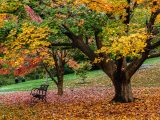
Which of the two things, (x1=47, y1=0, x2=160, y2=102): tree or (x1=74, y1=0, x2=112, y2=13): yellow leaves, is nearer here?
(x1=47, y1=0, x2=160, y2=102): tree

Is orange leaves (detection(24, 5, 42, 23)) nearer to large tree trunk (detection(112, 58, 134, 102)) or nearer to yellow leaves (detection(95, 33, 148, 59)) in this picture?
large tree trunk (detection(112, 58, 134, 102))

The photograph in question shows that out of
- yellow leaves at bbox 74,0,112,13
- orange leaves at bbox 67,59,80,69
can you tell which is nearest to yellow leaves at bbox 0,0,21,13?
yellow leaves at bbox 74,0,112,13

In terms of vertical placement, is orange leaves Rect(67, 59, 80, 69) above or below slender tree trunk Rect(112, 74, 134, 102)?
above

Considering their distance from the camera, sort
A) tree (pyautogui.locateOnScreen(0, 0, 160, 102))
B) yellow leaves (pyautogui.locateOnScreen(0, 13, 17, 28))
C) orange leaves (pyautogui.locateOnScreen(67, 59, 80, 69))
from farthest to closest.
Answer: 1. orange leaves (pyautogui.locateOnScreen(67, 59, 80, 69))
2. yellow leaves (pyautogui.locateOnScreen(0, 13, 17, 28))
3. tree (pyautogui.locateOnScreen(0, 0, 160, 102))

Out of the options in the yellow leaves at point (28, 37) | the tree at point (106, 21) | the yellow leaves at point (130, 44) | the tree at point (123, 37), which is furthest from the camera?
the yellow leaves at point (28, 37)

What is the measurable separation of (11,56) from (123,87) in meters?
5.84

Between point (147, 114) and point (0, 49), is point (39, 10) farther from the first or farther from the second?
point (147, 114)

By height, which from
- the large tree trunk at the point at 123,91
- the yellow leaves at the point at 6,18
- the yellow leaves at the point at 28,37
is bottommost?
the large tree trunk at the point at 123,91

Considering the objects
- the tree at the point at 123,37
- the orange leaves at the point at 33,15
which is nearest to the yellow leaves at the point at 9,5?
the orange leaves at the point at 33,15

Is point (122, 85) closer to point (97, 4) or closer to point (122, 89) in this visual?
point (122, 89)

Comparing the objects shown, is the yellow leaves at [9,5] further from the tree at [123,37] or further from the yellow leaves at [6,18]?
the tree at [123,37]

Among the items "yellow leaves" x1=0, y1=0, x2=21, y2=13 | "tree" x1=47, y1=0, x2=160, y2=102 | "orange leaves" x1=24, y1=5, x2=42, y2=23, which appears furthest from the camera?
"orange leaves" x1=24, y1=5, x2=42, y2=23

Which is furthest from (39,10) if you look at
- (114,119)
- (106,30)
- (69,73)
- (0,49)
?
(69,73)

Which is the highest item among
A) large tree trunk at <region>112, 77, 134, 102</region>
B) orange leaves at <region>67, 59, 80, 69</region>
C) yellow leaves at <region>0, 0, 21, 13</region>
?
yellow leaves at <region>0, 0, 21, 13</region>
